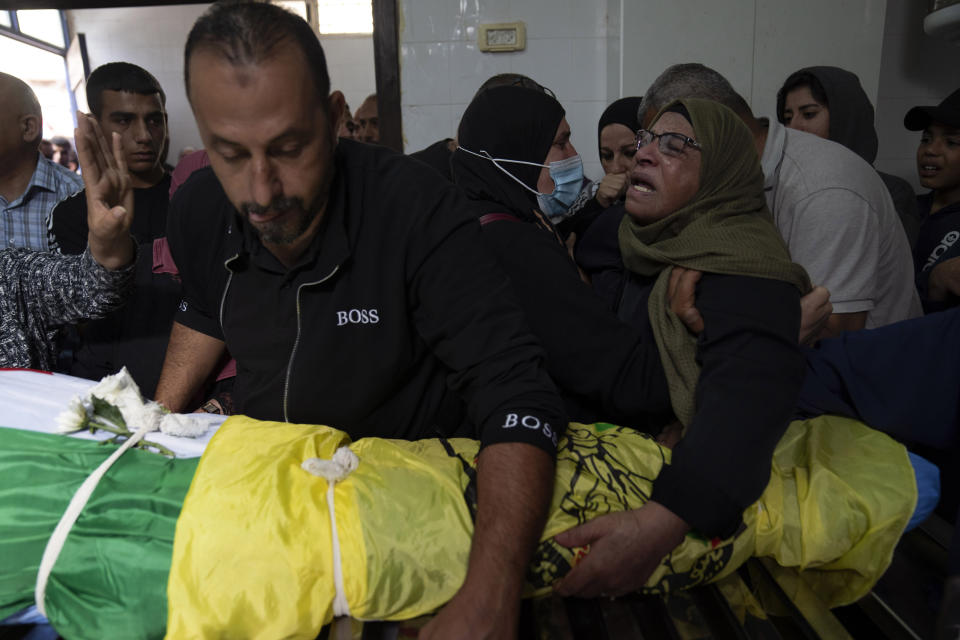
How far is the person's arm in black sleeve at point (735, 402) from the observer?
1.03 metres

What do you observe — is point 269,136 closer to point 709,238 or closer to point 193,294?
point 193,294

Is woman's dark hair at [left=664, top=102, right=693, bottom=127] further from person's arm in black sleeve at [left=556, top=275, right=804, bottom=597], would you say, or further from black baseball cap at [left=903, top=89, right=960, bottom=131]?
black baseball cap at [left=903, top=89, right=960, bottom=131]

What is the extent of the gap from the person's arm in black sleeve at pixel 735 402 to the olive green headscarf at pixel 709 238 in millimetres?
40

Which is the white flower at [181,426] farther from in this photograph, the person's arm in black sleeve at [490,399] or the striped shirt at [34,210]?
the striped shirt at [34,210]

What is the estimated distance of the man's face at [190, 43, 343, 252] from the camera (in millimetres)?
1030

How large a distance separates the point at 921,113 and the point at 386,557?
283 cm

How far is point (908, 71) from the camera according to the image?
3.76 m

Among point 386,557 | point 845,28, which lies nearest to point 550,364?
point 386,557

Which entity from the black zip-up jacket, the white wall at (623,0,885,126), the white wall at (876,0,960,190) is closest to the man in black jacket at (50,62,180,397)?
the black zip-up jacket

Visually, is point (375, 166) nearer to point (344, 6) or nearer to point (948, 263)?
point (948, 263)

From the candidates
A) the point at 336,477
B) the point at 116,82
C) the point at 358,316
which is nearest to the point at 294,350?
the point at 358,316

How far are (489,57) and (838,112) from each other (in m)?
1.63

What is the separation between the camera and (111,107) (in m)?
2.54

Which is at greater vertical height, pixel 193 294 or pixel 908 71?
pixel 908 71
